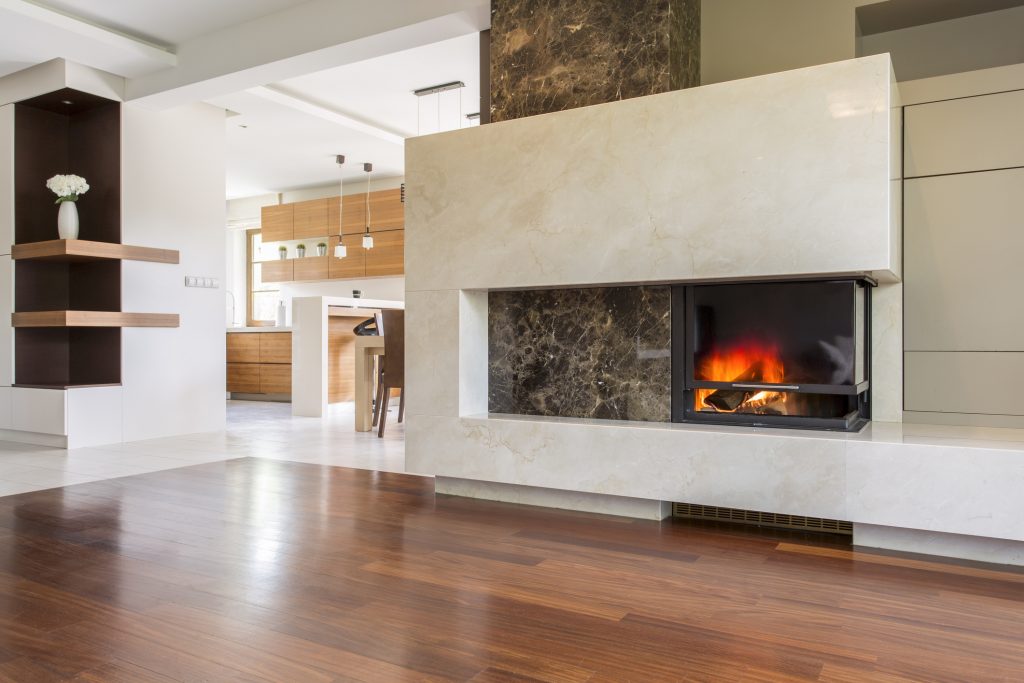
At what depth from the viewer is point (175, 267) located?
539 centimetres

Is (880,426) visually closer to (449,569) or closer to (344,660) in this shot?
(449,569)

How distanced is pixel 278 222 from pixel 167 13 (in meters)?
5.00

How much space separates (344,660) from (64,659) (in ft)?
1.90

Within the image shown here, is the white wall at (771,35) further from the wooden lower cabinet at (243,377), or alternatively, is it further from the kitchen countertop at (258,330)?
the wooden lower cabinet at (243,377)

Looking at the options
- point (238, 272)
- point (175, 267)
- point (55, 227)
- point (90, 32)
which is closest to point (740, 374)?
point (90, 32)

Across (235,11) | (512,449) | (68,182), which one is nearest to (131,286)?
(68,182)

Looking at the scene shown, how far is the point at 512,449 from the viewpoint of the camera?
9.57 ft

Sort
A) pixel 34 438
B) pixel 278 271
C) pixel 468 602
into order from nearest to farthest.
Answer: pixel 468 602 → pixel 34 438 → pixel 278 271

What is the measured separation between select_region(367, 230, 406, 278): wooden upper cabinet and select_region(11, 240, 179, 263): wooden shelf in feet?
10.7

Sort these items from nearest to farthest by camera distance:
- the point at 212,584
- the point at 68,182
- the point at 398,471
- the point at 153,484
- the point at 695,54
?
1. the point at 212,584
2. the point at 695,54
3. the point at 153,484
4. the point at 398,471
5. the point at 68,182

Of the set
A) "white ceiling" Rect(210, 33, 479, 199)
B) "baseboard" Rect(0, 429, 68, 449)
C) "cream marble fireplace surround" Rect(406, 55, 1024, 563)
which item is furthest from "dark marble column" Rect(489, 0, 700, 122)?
"baseboard" Rect(0, 429, 68, 449)

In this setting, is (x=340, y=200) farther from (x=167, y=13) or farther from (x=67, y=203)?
(x=167, y=13)

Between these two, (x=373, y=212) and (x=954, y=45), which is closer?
(x=954, y=45)

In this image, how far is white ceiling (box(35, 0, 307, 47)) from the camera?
4141 millimetres
